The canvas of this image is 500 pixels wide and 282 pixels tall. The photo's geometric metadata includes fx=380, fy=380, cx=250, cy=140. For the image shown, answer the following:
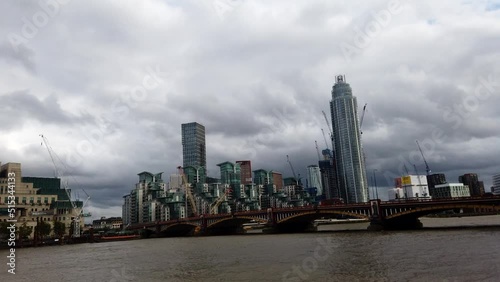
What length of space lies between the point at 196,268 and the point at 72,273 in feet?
69.3

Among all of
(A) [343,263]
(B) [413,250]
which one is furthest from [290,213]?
(A) [343,263]

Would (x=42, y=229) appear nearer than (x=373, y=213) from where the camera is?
No

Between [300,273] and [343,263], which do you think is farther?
[343,263]

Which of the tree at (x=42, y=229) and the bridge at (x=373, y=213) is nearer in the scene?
the bridge at (x=373, y=213)

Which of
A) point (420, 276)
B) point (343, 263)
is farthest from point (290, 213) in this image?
point (420, 276)

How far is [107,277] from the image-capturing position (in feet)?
178

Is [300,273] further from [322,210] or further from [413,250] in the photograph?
[322,210]

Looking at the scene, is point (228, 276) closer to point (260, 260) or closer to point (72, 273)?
point (260, 260)

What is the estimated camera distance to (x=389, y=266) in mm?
45875

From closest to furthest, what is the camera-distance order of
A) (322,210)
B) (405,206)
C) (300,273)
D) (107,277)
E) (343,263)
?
1. (300,273)
2. (343,263)
3. (107,277)
4. (405,206)
5. (322,210)

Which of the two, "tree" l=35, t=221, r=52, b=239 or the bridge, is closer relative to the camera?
the bridge

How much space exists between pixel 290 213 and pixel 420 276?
122873 mm

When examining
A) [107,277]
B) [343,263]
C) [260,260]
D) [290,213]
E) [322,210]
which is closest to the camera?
[343,263]

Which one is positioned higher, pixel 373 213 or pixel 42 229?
pixel 42 229
